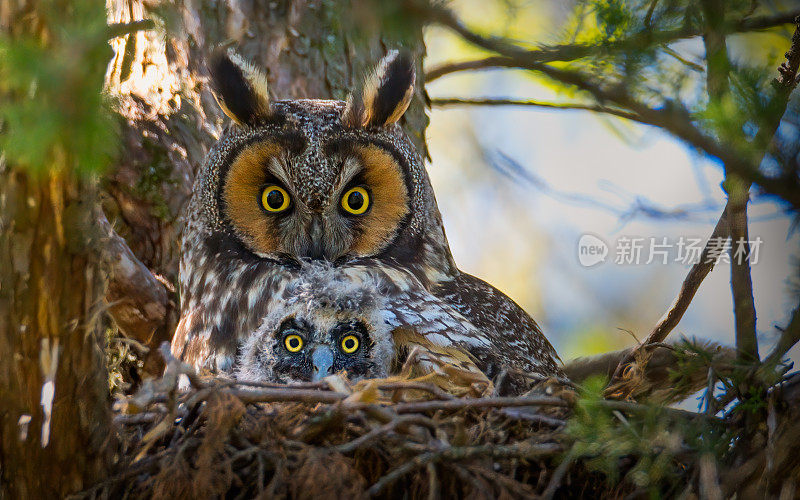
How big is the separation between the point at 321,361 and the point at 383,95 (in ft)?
3.02

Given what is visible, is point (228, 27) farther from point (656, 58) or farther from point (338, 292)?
point (656, 58)

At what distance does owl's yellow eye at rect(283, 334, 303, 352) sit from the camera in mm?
2059

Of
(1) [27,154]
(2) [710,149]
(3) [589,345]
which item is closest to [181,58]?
(1) [27,154]

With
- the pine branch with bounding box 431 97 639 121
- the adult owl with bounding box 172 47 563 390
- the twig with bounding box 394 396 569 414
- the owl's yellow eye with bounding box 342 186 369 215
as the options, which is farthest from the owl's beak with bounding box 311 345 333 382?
the pine branch with bounding box 431 97 639 121

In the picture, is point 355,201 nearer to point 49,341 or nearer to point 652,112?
point 49,341

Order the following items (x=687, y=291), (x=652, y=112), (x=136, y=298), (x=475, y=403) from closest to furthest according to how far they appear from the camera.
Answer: (x=652, y=112) < (x=475, y=403) < (x=687, y=291) < (x=136, y=298)

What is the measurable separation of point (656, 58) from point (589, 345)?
3211 mm

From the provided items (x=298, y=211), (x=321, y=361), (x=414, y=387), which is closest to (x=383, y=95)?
(x=298, y=211)

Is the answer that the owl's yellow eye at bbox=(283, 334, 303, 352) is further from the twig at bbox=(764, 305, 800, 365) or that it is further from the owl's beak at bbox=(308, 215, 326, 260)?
the twig at bbox=(764, 305, 800, 365)

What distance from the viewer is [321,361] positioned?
6.56ft

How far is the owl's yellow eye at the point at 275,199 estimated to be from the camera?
2398 millimetres

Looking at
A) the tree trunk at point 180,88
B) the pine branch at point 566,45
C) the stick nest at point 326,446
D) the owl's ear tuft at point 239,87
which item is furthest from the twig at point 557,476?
the tree trunk at point 180,88

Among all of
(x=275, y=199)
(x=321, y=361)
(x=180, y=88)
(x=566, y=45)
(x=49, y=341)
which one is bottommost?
(x=321, y=361)

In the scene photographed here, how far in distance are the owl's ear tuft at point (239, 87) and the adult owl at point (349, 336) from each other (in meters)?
0.59
